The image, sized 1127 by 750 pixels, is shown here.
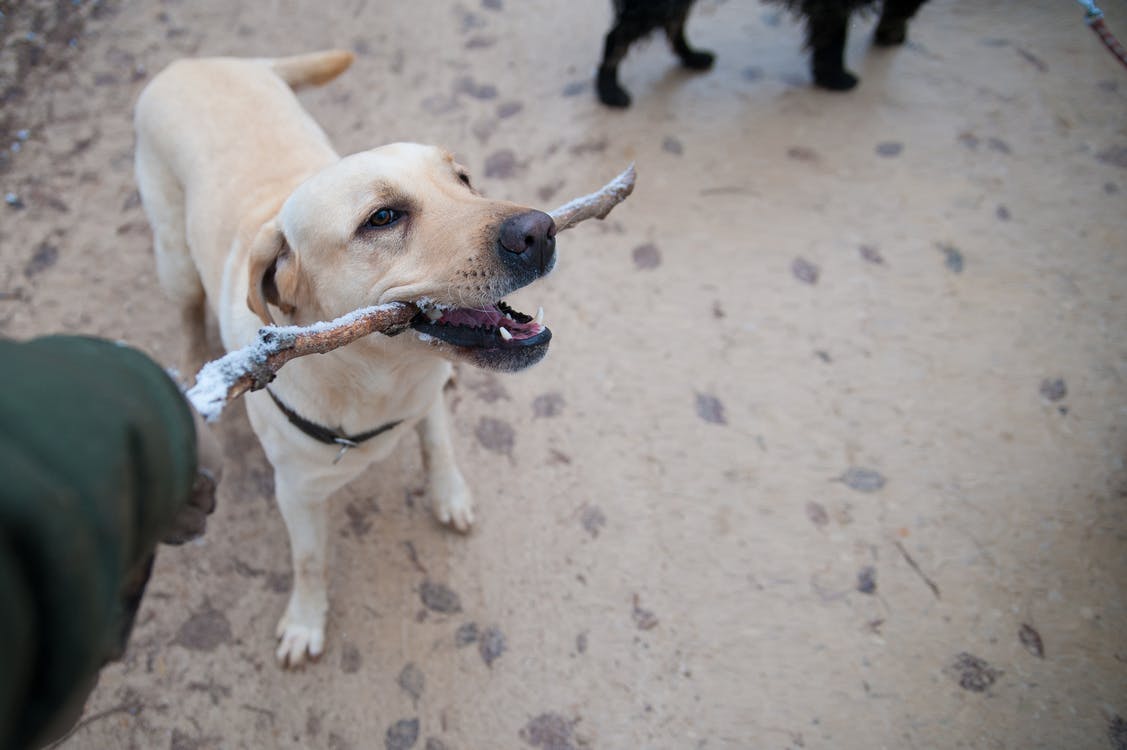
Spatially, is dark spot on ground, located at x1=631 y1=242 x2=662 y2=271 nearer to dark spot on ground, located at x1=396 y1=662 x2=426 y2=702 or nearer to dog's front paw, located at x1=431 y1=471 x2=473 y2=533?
dog's front paw, located at x1=431 y1=471 x2=473 y2=533

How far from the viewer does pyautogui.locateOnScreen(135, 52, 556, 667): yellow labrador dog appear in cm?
160

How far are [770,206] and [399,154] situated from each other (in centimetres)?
233

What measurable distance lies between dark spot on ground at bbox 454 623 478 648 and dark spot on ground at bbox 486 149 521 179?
7.57 ft

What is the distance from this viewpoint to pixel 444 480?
254 centimetres

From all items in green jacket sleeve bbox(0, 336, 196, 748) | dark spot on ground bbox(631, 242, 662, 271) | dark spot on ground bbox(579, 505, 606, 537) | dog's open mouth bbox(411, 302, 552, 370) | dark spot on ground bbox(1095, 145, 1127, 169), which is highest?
green jacket sleeve bbox(0, 336, 196, 748)

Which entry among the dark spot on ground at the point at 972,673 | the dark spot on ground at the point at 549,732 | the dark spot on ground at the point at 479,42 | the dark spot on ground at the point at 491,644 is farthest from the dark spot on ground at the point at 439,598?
the dark spot on ground at the point at 479,42

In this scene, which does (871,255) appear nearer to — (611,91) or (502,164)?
(611,91)

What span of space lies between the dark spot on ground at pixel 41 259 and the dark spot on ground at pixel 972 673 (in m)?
4.29

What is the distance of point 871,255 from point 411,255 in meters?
2.57

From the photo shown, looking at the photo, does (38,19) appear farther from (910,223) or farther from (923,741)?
(923,741)

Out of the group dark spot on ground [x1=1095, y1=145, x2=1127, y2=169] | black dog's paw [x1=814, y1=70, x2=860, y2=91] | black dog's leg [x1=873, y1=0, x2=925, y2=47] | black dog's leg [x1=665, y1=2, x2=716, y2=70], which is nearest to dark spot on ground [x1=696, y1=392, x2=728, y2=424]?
black dog's leg [x1=665, y1=2, x2=716, y2=70]

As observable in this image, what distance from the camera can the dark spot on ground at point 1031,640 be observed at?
2258mm

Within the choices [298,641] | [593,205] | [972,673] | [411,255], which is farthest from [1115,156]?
[298,641]

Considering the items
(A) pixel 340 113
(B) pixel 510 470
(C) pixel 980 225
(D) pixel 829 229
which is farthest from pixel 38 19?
(C) pixel 980 225
